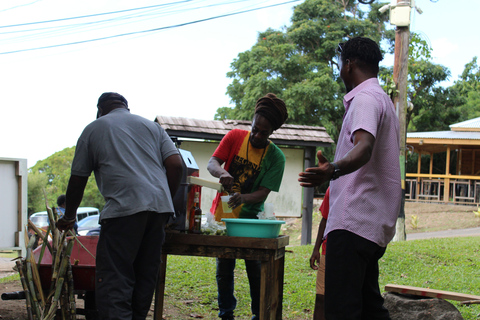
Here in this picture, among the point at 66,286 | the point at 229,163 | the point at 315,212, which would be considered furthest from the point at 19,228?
the point at 315,212

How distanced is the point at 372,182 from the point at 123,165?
1.61 metres

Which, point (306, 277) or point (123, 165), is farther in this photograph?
point (306, 277)

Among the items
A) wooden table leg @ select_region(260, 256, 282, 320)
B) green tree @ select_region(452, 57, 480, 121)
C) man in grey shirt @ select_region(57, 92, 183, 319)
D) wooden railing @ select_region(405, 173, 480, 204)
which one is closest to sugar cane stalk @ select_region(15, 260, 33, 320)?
man in grey shirt @ select_region(57, 92, 183, 319)

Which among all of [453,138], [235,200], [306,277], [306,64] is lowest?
[306,277]

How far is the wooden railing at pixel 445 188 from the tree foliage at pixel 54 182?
30.2 meters

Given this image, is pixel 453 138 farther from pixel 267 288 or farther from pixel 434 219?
pixel 267 288

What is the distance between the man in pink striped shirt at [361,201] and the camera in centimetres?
234

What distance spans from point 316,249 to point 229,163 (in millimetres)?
1033

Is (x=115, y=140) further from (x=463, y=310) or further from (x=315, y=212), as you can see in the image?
(x=315, y=212)

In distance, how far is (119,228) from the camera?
3.08 m

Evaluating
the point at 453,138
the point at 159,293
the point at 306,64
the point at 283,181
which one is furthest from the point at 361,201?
the point at 306,64

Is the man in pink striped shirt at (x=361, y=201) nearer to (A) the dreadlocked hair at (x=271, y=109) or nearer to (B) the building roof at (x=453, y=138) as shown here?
(A) the dreadlocked hair at (x=271, y=109)

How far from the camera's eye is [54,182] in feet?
164

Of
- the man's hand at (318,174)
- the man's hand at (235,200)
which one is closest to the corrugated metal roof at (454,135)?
the man's hand at (235,200)
